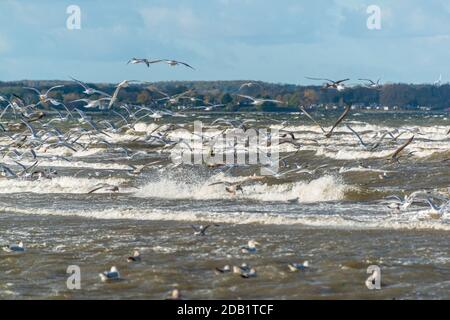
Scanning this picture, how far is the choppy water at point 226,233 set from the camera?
15234 mm

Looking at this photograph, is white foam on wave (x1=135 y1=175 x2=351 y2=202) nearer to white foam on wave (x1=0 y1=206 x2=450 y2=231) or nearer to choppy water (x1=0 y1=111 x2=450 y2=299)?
choppy water (x1=0 y1=111 x2=450 y2=299)

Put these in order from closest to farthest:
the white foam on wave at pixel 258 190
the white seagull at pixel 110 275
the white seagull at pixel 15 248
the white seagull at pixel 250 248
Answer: the white seagull at pixel 110 275 → the white seagull at pixel 250 248 → the white seagull at pixel 15 248 → the white foam on wave at pixel 258 190

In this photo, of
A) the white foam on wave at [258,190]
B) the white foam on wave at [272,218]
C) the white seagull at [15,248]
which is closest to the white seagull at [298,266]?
the white foam on wave at [272,218]

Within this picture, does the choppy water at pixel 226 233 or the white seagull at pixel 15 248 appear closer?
the choppy water at pixel 226 233

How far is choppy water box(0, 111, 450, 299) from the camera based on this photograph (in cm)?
1523

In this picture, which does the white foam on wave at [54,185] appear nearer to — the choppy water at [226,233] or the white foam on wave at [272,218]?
the choppy water at [226,233]

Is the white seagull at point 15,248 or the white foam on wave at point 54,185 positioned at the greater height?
the white seagull at point 15,248

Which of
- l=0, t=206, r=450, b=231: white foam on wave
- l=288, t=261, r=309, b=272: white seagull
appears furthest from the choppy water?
l=288, t=261, r=309, b=272: white seagull

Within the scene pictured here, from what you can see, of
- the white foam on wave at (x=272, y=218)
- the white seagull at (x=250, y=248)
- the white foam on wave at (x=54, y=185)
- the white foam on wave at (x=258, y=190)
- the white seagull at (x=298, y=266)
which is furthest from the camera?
the white foam on wave at (x=54, y=185)

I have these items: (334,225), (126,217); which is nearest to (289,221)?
(334,225)

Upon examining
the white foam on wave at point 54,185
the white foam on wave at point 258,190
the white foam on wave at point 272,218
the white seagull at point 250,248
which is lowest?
the white foam on wave at point 54,185

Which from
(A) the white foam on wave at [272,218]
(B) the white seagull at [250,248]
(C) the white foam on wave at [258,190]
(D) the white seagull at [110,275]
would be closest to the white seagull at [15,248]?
(D) the white seagull at [110,275]

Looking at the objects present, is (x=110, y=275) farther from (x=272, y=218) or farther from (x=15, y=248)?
(x=272, y=218)
